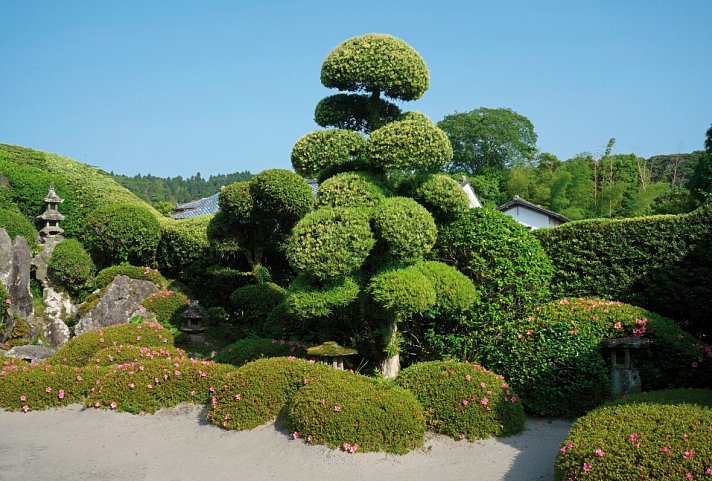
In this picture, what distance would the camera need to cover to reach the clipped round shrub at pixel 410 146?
8.36 m

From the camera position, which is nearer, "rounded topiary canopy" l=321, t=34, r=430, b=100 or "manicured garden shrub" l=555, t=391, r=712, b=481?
"manicured garden shrub" l=555, t=391, r=712, b=481

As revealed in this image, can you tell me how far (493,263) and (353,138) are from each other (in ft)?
9.20

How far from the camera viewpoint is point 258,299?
1245cm

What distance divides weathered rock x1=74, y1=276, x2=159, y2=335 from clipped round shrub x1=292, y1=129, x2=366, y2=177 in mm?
6040

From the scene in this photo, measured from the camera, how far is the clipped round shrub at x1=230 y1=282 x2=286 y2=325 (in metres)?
12.4

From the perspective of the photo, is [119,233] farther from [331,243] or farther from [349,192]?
[331,243]

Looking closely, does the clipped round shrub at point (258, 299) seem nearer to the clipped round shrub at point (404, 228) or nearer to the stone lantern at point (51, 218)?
the clipped round shrub at point (404, 228)

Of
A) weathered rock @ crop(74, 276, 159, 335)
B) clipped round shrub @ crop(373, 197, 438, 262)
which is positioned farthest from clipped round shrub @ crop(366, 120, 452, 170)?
weathered rock @ crop(74, 276, 159, 335)

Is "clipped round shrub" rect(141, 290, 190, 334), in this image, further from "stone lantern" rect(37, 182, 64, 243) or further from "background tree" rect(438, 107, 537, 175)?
"background tree" rect(438, 107, 537, 175)

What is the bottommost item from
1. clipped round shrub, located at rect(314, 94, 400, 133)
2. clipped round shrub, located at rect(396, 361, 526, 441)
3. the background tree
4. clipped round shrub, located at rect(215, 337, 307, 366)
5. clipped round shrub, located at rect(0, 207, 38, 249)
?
clipped round shrub, located at rect(396, 361, 526, 441)

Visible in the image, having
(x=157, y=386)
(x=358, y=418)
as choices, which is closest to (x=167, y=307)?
(x=157, y=386)

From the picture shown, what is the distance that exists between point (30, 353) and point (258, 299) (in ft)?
14.5

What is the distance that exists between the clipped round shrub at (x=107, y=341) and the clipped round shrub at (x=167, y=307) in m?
1.61

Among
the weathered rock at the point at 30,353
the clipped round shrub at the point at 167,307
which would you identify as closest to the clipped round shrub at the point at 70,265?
the clipped round shrub at the point at 167,307
